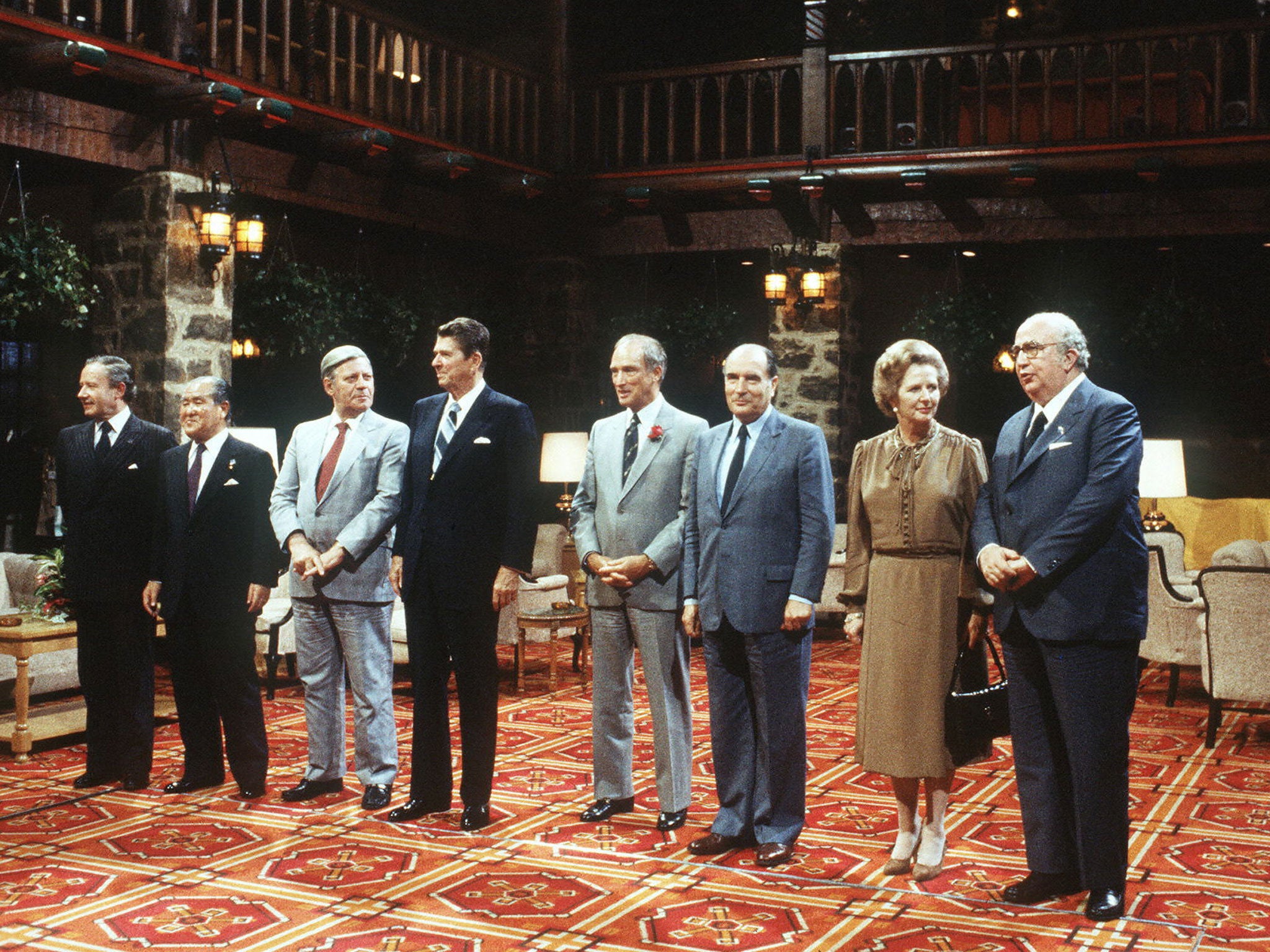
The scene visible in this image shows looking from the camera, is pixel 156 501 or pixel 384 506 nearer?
pixel 384 506

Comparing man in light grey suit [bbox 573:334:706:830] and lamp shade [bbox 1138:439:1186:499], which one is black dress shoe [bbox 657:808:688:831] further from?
lamp shade [bbox 1138:439:1186:499]

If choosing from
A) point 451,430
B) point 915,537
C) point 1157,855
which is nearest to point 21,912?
point 451,430

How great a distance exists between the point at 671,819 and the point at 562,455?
428 cm

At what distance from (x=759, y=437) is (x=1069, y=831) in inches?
58.1

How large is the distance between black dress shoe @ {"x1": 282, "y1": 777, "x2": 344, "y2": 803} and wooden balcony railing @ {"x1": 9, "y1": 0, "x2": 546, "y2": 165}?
14.9ft

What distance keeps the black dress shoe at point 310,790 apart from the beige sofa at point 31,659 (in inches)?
67.5

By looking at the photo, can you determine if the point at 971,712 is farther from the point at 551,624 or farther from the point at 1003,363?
the point at 1003,363

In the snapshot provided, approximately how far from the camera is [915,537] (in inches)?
143

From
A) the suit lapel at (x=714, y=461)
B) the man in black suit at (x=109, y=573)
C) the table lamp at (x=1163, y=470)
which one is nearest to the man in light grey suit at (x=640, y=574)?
the suit lapel at (x=714, y=461)

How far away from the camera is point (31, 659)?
20.7ft

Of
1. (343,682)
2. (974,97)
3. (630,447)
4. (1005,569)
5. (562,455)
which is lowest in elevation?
(343,682)

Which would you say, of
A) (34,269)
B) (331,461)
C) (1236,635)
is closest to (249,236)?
(34,269)

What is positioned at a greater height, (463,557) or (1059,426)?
(1059,426)

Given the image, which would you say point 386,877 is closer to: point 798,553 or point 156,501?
point 798,553
